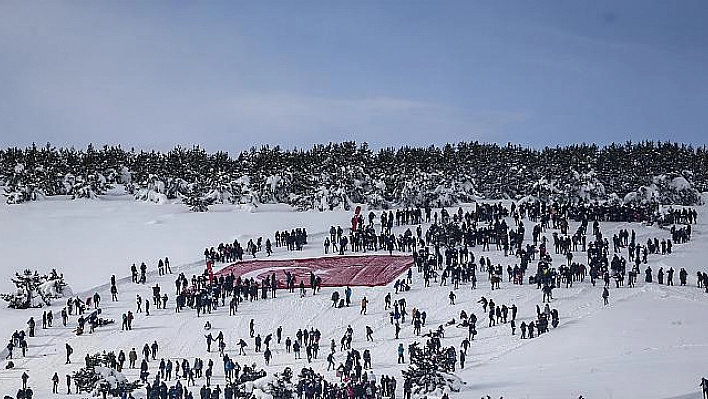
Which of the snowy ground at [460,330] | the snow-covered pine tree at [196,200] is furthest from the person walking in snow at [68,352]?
the snow-covered pine tree at [196,200]

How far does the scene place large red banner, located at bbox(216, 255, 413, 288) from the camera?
39.1m

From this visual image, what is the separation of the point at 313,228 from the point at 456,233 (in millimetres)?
12029

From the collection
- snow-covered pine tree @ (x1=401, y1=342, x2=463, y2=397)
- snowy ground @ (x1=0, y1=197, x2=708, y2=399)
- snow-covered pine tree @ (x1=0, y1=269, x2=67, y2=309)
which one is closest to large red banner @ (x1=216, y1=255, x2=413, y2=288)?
snowy ground @ (x1=0, y1=197, x2=708, y2=399)

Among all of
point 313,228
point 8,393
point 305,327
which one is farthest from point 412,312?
point 313,228

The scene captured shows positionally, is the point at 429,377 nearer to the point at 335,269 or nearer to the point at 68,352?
the point at 68,352

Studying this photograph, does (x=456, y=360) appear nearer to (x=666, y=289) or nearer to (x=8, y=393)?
(x=666, y=289)

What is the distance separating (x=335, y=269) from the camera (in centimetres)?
4103

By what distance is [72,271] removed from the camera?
46.0 meters

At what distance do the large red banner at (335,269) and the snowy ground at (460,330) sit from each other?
1.32 meters

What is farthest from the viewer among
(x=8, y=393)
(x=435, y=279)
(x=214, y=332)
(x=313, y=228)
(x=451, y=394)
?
(x=313, y=228)

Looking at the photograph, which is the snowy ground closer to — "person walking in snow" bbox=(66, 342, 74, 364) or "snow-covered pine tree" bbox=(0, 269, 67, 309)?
"person walking in snow" bbox=(66, 342, 74, 364)

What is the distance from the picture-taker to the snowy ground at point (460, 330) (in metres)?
24.5

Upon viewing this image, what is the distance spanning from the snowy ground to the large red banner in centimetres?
132

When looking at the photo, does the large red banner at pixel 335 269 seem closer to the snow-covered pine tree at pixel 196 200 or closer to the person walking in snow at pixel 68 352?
the person walking in snow at pixel 68 352
